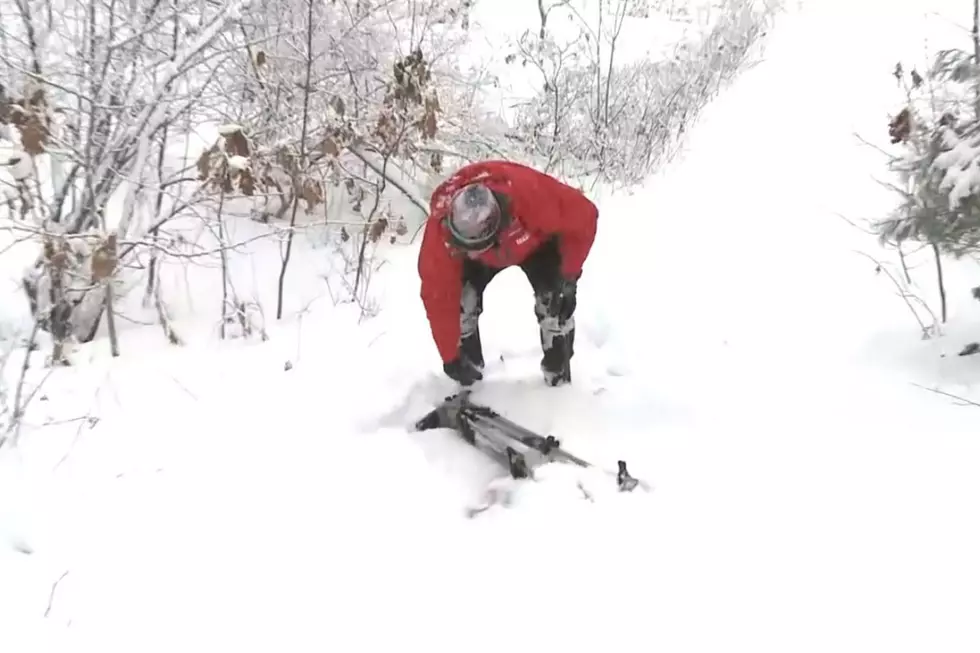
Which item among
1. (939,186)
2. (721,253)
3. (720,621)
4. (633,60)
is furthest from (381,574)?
(633,60)

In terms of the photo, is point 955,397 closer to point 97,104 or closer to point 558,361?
point 558,361

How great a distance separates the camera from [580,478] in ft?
8.53

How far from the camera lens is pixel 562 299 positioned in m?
3.41

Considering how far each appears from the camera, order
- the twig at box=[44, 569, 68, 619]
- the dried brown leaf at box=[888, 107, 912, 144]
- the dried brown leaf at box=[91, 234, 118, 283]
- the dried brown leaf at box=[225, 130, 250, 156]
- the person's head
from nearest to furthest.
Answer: the twig at box=[44, 569, 68, 619], the person's head, the dried brown leaf at box=[91, 234, 118, 283], the dried brown leaf at box=[225, 130, 250, 156], the dried brown leaf at box=[888, 107, 912, 144]

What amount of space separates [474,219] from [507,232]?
0.23 meters

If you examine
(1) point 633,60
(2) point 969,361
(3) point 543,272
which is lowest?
(2) point 969,361

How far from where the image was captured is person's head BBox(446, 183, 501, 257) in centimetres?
279

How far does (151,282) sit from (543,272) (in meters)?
2.25

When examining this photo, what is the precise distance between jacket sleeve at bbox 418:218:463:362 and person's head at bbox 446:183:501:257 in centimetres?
28

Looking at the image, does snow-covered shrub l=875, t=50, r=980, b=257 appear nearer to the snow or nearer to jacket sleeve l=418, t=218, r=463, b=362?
the snow

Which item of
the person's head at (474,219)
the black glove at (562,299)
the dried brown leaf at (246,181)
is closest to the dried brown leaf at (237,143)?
the dried brown leaf at (246,181)

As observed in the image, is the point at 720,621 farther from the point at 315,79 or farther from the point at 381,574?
the point at 315,79

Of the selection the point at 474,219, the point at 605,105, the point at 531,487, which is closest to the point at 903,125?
the point at 474,219

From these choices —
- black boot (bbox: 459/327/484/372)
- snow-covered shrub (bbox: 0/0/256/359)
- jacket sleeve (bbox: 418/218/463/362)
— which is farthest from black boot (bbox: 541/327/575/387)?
snow-covered shrub (bbox: 0/0/256/359)
